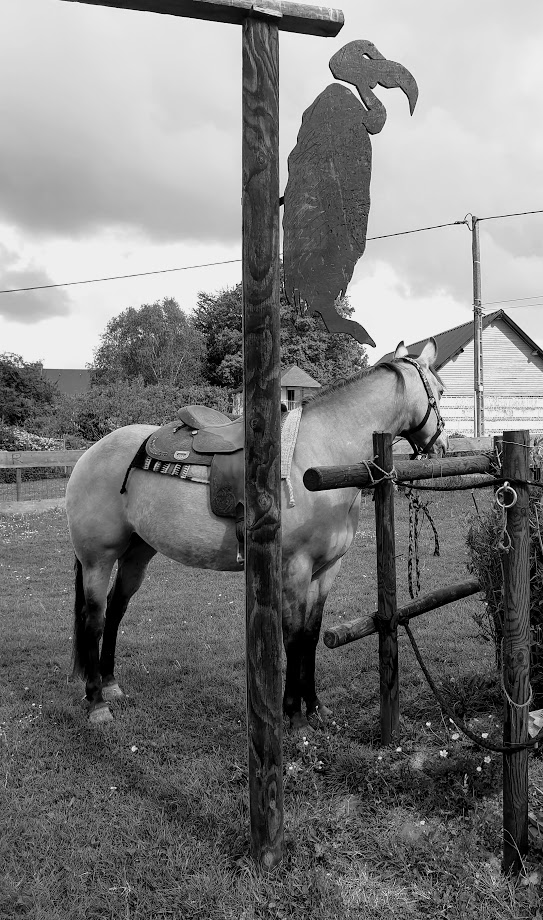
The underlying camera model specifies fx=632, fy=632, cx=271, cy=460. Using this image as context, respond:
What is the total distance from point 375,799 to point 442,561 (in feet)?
18.9

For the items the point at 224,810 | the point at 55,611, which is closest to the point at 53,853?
the point at 224,810

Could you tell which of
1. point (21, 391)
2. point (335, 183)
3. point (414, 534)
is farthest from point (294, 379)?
point (21, 391)

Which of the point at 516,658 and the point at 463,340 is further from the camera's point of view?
the point at 463,340

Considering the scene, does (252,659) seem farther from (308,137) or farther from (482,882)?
(308,137)

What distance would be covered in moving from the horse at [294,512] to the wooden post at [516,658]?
1.29 meters

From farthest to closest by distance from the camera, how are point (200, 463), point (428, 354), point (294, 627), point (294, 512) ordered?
point (428, 354) < point (200, 463) < point (294, 627) < point (294, 512)

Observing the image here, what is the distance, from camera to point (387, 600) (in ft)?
11.0

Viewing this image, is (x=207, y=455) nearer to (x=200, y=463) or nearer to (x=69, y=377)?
(x=200, y=463)

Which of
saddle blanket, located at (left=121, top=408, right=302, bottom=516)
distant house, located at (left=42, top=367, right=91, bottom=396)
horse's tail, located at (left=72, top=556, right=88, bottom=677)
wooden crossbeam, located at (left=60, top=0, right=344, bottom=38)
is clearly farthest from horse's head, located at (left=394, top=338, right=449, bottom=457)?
distant house, located at (left=42, top=367, right=91, bottom=396)

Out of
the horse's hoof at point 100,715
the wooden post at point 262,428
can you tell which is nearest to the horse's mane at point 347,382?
the wooden post at point 262,428

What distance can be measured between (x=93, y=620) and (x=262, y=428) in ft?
7.98

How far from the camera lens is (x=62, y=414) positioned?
26547 millimetres

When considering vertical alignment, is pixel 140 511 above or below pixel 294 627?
above

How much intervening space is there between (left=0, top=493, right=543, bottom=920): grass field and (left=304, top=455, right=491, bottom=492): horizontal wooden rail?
1.52 meters
